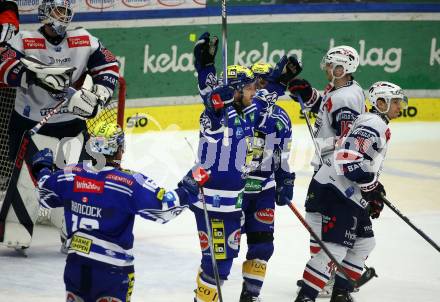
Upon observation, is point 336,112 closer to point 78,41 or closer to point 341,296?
point 341,296

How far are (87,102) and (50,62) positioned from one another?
1.63 ft

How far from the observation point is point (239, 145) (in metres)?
7.03

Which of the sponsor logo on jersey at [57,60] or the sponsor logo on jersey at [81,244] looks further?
the sponsor logo on jersey at [57,60]

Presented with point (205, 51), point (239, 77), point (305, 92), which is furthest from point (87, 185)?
point (305, 92)

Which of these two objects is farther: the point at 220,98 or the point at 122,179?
the point at 220,98

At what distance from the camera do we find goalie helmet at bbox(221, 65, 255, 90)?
6.98m

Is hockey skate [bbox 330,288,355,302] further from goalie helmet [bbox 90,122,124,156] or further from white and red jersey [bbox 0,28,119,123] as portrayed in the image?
goalie helmet [bbox 90,122,124,156]

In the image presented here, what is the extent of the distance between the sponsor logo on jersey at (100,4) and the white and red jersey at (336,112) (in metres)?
4.33

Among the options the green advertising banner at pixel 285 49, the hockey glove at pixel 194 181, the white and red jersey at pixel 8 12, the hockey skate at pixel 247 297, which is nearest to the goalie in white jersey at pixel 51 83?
the white and red jersey at pixel 8 12

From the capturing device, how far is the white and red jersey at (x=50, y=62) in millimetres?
8414

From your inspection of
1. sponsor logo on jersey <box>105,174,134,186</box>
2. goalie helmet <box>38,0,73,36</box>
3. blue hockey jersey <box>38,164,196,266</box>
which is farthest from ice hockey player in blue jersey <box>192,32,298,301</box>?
goalie helmet <box>38,0,73,36</box>

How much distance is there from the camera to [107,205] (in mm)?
5781

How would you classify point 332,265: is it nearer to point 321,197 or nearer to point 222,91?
point 321,197

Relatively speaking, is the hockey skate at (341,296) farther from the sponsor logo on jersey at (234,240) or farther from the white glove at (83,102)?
the white glove at (83,102)
